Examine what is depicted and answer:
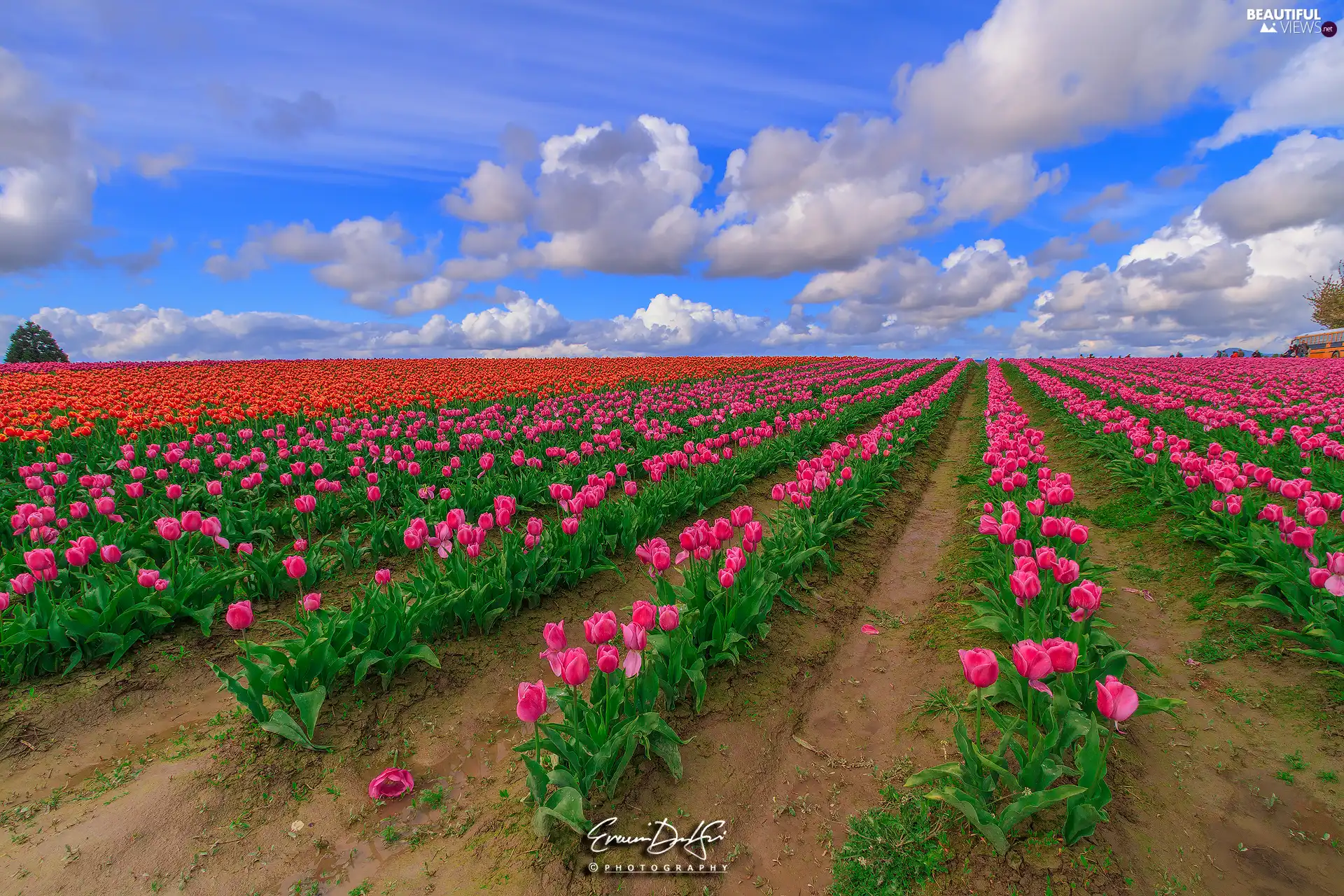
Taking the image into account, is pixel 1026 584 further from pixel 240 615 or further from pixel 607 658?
pixel 240 615

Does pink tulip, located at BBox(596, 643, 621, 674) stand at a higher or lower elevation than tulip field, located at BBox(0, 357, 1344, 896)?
higher

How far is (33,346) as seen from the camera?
152ft

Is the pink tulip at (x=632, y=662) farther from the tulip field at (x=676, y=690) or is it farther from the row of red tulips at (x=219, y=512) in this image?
the row of red tulips at (x=219, y=512)

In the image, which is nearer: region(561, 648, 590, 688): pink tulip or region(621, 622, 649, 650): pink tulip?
region(561, 648, 590, 688): pink tulip

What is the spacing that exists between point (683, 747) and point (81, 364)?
150 feet

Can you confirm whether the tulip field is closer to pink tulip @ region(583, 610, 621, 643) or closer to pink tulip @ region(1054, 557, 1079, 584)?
pink tulip @ region(1054, 557, 1079, 584)

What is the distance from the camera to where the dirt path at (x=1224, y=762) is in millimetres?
2768

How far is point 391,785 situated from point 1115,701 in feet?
12.0

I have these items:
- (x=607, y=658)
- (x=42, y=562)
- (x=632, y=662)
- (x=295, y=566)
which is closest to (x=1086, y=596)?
(x=632, y=662)

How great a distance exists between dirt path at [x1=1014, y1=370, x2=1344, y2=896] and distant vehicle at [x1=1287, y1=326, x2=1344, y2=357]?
68.6 m

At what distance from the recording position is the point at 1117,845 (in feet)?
9.29

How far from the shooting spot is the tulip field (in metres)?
2.84

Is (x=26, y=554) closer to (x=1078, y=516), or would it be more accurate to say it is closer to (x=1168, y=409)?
(x=1078, y=516)
